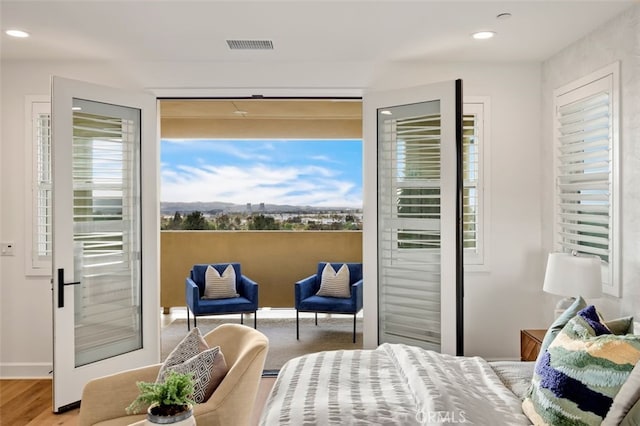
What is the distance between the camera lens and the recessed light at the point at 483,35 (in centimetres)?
329

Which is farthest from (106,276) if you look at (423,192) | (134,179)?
(423,192)

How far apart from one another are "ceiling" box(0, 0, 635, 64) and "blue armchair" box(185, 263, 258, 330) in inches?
103

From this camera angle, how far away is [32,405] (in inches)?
134

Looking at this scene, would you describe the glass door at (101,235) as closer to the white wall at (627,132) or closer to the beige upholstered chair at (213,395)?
the beige upholstered chair at (213,395)

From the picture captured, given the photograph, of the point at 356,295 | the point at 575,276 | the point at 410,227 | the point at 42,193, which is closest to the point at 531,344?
the point at 575,276

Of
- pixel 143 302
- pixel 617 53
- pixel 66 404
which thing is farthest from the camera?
pixel 143 302

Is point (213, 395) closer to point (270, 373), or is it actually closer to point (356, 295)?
point (270, 373)

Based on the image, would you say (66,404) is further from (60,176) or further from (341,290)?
(341,290)

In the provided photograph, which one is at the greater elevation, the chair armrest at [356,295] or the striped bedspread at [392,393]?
the striped bedspread at [392,393]

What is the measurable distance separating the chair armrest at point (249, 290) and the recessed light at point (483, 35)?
346cm

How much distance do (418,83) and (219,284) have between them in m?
3.20

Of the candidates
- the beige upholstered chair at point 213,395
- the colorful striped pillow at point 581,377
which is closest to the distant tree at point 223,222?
the beige upholstered chair at point 213,395

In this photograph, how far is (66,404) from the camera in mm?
3346

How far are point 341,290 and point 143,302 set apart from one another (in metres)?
2.33
